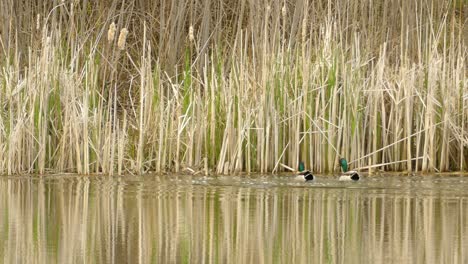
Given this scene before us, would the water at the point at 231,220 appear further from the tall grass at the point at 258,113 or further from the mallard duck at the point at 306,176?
the tall grass at the point at 258,113

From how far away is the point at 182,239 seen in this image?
6488 mm

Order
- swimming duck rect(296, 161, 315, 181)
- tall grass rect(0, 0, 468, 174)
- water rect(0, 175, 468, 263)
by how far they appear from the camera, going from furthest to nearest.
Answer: tall grass rect(0, 0, 468, 174) < swimming duck rect(296, 161, 315, 181) < water rect(0, 175, 468, 263)

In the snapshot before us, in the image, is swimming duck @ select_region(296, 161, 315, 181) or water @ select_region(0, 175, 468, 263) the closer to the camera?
water @ select_region(0, 175, 468, 263)

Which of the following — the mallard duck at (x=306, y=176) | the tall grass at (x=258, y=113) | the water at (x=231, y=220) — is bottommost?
the water at (x=231, y=220)

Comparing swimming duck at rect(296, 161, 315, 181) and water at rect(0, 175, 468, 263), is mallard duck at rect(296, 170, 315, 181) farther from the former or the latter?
water at rect(0, 175, 468, 263)

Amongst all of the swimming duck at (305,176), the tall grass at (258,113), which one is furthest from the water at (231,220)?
the tall grass at (258,113)

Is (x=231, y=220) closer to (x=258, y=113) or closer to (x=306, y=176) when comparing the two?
(x=306, y=176)

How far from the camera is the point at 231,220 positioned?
7316 millimetres

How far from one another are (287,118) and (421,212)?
10.6 feet

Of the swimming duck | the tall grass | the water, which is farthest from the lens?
the tall grass

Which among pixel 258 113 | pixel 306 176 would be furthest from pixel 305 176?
pixel 258 113

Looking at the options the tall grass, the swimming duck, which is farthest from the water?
the tall grass

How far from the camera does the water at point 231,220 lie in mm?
5945

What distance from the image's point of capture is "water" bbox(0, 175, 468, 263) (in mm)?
5945
